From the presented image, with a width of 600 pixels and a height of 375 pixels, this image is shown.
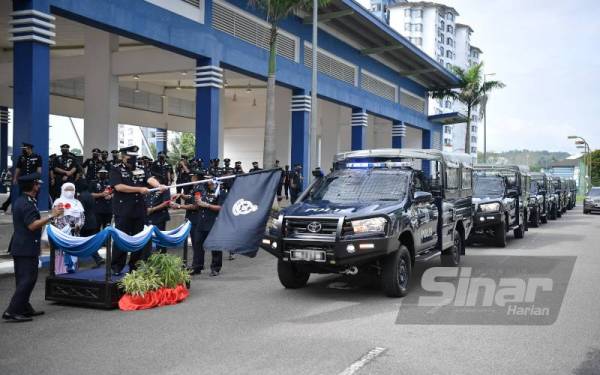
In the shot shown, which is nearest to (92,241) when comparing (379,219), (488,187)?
(379,219)

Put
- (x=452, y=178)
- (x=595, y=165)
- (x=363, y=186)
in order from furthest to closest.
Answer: (x=595, y=165), (x=452, y=178), (x=363, y=186)

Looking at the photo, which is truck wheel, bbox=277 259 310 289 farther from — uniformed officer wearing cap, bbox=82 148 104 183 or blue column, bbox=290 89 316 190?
blue column, bbox=290 89 316 190

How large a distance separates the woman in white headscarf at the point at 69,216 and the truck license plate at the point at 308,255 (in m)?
3.81

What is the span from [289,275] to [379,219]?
→ 1.85 meters

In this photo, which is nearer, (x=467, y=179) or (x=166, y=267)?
(x=166, y=267)

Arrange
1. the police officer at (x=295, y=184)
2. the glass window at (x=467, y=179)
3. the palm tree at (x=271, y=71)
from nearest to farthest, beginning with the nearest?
1. the glass window at (x=467, y=179)
2. the palm tree at (x=271, y=71)
3. the police officer at (x=295, y=184)

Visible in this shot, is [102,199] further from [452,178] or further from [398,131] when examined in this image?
[398,131]

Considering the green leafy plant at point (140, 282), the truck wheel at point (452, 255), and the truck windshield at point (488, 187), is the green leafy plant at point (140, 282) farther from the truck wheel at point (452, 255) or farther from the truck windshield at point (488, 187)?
the truck windshield at point (488, 187)

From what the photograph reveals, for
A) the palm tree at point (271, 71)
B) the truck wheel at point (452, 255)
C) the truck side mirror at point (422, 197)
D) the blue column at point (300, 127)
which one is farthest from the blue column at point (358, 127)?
the truck side mirror at point (422, 197)

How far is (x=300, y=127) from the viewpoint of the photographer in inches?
1030

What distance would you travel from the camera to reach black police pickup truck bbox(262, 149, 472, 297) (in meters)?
8.06

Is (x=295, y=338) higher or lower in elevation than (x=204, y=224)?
lower

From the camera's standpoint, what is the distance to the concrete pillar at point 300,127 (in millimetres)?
26000

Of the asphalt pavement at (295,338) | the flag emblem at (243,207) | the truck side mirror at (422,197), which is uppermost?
the truck side mirror at (422,197)
